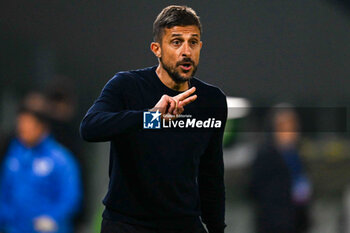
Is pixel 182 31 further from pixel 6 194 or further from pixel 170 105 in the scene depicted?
pixel 6 194

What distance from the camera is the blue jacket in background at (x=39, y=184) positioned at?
2.65 metres

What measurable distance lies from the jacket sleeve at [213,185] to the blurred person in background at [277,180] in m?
0.54

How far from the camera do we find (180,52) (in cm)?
204

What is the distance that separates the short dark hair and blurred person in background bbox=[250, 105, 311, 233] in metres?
0.76

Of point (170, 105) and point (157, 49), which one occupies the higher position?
point (157, 49)

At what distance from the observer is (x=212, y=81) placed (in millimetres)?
2303

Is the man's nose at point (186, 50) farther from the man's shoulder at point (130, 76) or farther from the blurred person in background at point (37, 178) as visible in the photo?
the blurred person in background at point (37, 178)

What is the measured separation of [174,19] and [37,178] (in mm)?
1185

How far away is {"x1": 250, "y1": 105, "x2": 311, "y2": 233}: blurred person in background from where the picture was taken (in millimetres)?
2611

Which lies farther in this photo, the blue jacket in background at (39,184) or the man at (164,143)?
the blue jacket in background at (39,184)

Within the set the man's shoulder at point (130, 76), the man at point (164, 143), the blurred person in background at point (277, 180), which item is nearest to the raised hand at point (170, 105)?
the man at point (164, 143)

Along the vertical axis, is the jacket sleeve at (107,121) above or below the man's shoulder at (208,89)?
below

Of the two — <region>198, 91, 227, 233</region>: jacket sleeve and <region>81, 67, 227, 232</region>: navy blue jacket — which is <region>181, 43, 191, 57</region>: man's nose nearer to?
<region>81, 67, 227, 232</region>: navy blue jacket

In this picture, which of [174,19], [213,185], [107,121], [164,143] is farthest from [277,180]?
[107,121]
